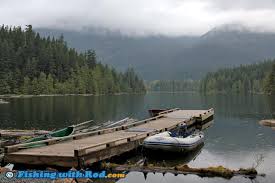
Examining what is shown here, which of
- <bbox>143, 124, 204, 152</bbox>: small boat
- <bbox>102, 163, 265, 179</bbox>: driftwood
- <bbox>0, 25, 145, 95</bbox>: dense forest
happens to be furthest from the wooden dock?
<bbox>0, 25, 145, 95</bbox>: dense forest

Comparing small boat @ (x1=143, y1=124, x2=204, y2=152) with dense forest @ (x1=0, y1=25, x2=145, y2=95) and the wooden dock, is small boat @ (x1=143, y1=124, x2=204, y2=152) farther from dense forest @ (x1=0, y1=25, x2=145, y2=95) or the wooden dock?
dense forest @ (x1=0, y1=25, x2=145, y2=95)

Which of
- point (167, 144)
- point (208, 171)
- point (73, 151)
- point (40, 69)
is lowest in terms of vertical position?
point (208, 171)

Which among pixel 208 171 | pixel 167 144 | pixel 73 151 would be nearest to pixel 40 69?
pixel 167 144

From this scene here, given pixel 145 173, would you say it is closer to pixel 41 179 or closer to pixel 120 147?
pixel 120 147

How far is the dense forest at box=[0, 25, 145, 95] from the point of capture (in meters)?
153

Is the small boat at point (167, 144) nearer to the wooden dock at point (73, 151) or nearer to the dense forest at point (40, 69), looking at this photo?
the wooden dock at point (73, 151)

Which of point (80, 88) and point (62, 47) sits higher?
point (62, 47)

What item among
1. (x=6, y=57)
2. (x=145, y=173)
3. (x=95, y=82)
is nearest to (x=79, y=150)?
(x=145, y=173)

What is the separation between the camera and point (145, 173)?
84.3ft

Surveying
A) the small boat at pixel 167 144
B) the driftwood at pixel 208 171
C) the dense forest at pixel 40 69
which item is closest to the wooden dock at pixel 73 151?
the small boat at pixel 167 144

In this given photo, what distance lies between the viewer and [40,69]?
554 feet

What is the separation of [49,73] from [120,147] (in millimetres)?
143533

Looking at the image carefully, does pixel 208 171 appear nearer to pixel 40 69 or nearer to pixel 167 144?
pixel 167 144

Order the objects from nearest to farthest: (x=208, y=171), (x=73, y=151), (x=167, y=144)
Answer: (x=208, y=171) < (x=73, y=151) < (x=167, y=144)
